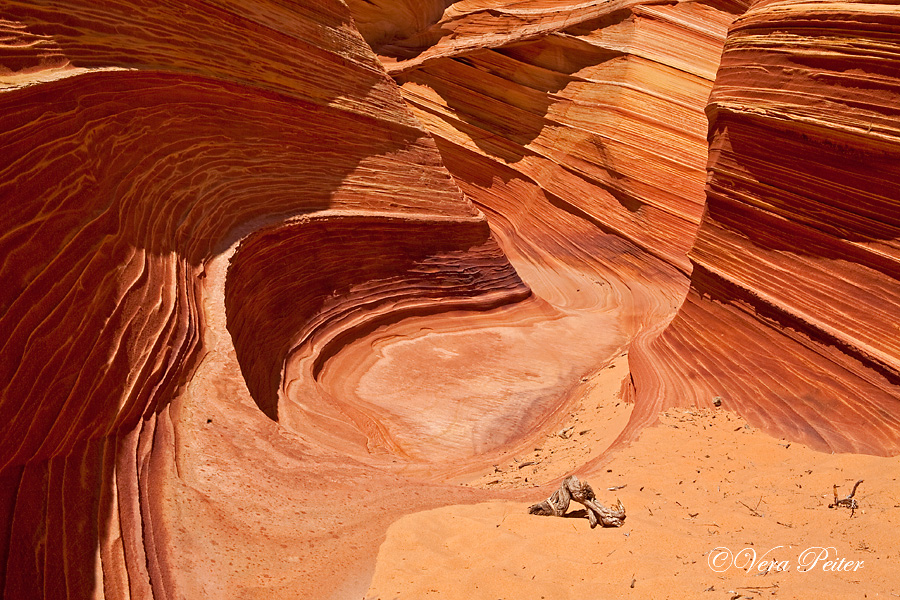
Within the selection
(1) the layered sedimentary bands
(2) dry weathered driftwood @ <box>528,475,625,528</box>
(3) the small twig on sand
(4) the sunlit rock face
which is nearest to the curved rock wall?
(1) the layered sedimentary bands

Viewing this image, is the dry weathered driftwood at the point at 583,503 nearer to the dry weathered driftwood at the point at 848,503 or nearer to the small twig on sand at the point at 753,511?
the small twig on sand at the point at 753,511

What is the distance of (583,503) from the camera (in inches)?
110

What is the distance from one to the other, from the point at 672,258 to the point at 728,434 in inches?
229

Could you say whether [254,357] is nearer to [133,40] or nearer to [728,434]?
[133,40]

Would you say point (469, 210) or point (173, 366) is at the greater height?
point (469, 210)

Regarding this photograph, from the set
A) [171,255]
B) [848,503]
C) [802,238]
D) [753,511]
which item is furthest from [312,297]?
[848,503]

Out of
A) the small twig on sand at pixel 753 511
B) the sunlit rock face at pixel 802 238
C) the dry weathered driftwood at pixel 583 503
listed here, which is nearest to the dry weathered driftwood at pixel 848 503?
the small twig on sand at pixel 753 511

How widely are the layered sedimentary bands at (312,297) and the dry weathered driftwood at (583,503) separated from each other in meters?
0.63

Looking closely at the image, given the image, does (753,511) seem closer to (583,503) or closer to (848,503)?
(848,503)

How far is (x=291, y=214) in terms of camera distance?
615cm

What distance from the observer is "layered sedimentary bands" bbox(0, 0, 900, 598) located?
9.45 ft

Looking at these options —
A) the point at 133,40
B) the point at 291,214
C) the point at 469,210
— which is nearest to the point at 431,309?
the point at 469,210

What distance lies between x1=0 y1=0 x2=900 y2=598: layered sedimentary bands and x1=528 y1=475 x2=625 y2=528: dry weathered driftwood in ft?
2.07

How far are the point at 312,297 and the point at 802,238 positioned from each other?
13.4 ft
